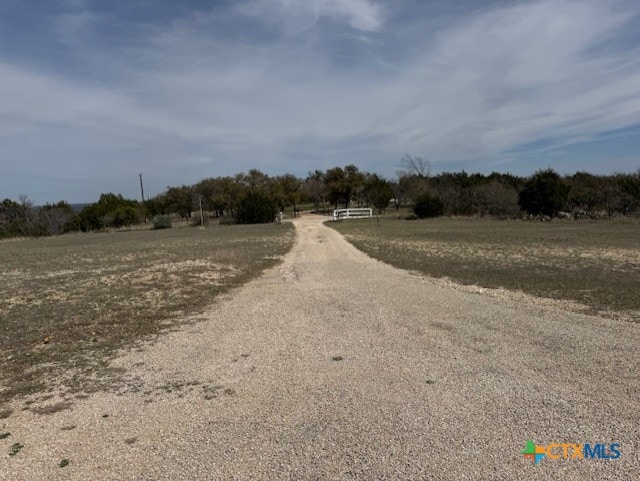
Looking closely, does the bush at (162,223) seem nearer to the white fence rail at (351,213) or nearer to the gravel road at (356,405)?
the white fence rail at (351,213)

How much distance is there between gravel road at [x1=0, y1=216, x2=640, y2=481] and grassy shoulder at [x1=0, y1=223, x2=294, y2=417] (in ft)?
2.57

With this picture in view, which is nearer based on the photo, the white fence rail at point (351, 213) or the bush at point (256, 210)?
the white fence rail at point (351, 213)

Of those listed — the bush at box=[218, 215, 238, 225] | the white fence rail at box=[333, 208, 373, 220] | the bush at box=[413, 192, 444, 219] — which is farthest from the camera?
the bush at box=[218, 215, 238, 225]

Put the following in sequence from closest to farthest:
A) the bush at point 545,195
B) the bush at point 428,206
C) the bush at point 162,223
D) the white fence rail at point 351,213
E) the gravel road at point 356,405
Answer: the gravel road at point 356,405
the bush at point 545,195
the bush at point 428,206
the white fence rail at point 351,213
the bush at point 162,223

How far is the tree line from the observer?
43.8m

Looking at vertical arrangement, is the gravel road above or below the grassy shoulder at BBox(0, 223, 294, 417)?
below

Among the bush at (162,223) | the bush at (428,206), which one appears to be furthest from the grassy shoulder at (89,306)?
the bush at (162,223)

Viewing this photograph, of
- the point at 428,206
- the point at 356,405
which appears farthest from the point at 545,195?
the point at 356,405

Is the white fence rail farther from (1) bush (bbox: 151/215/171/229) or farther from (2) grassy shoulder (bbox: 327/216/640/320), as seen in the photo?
(2) grassy shoulder (bbox: 327/216/640/320)

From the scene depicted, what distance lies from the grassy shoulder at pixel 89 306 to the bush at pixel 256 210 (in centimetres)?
3325

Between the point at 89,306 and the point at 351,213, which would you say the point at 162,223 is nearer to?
the point at 351,213

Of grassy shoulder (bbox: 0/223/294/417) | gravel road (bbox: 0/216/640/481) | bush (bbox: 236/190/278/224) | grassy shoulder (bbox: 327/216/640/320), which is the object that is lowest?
grassy shoulder (bbox: 327/216/640/320)

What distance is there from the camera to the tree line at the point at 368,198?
43.8 m

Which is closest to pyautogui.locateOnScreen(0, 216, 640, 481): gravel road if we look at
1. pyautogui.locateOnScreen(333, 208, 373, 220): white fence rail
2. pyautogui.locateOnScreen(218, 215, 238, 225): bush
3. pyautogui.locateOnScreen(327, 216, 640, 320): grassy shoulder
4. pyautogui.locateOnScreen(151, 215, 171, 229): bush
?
pyautogui.locateOnScreen(327, 216, 640, 320): grassy shoulder
